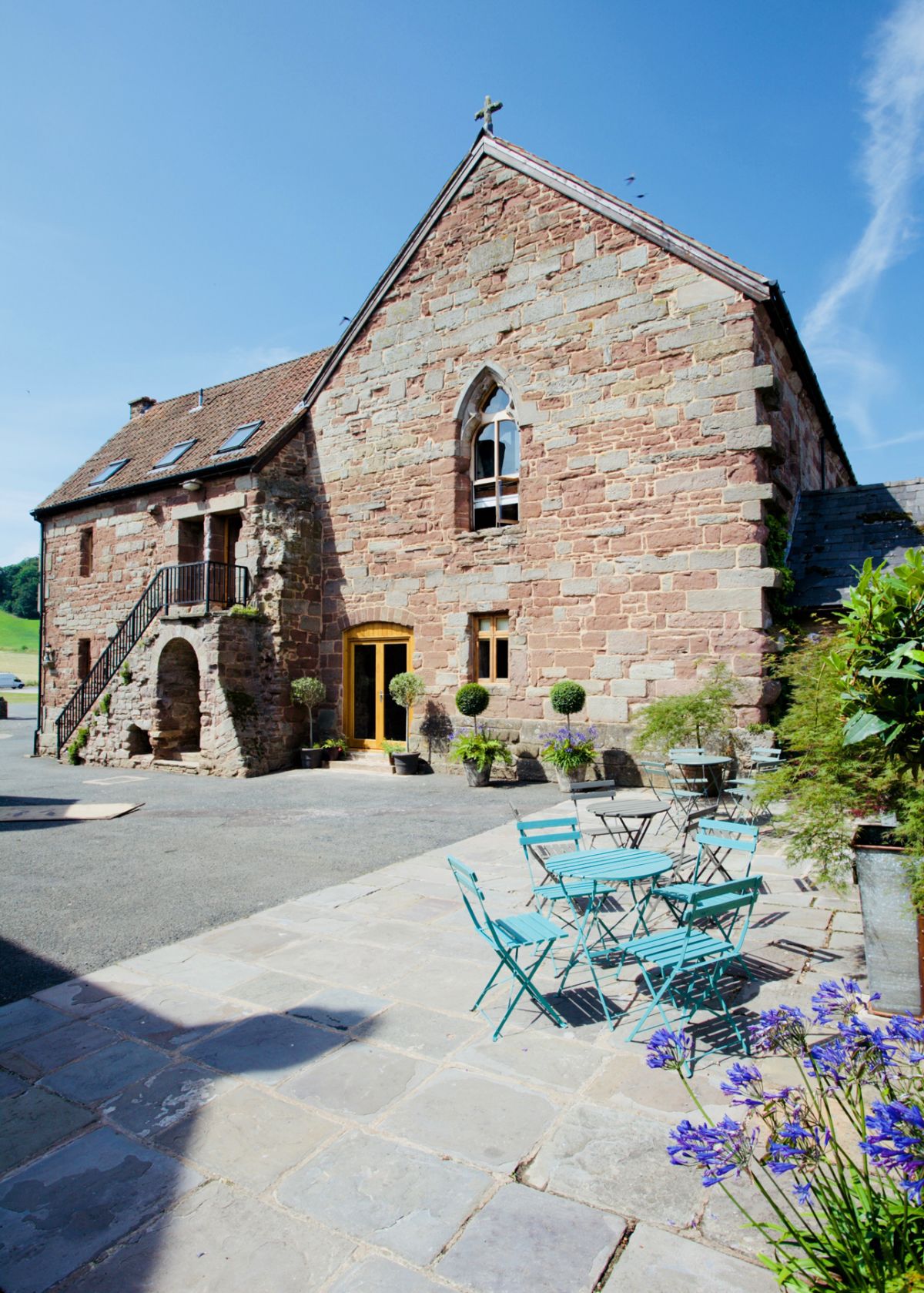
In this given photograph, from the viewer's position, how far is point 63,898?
615 cm

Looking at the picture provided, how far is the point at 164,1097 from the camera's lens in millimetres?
3141

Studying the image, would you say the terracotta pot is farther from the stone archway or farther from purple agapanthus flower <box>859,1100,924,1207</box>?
purple agapanthus flower <box>859,1100,924,1207</box>

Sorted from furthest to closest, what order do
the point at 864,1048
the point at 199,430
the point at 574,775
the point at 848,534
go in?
the point at 199,430
the point at 848,534
the point at 574,775
the point at 864,1048

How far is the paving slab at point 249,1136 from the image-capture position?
2.68m

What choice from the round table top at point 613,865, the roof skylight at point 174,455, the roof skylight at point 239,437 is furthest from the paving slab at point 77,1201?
the roof skylight at point 174,455

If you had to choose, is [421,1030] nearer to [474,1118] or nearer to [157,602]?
[474,1118]

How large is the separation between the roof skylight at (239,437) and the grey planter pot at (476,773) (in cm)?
879

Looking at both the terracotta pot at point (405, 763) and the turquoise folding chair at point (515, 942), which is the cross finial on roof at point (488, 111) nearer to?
the terracotta pot at point (405, 763)

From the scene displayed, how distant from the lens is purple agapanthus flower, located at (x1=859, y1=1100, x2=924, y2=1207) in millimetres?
1484

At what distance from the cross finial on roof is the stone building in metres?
0.40

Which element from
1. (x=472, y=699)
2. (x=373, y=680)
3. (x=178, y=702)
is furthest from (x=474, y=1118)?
(x=178, y=702)

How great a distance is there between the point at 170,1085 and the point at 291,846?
466 centimetres

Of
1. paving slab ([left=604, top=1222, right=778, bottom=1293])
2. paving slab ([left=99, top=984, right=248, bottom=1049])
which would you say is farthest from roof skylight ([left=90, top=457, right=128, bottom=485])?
paving slab ([left=604, top=1222, right=778, bottom=1293])

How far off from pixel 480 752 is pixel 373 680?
3.53 m
